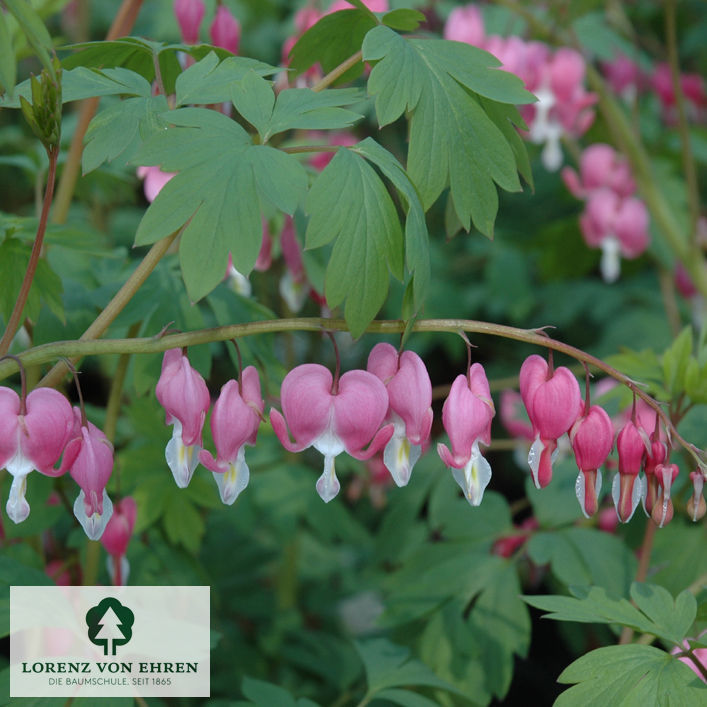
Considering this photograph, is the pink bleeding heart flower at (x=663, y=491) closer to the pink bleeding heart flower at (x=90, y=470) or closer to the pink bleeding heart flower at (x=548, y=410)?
the pink bleeding heart flower at (x=548, y=410)

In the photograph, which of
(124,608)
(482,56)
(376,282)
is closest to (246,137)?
(376,282)

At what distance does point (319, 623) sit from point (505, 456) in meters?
0.96

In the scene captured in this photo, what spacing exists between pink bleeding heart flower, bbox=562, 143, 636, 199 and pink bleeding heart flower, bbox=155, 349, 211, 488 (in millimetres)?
1816

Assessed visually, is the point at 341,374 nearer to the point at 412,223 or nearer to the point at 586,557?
the point at 586,557

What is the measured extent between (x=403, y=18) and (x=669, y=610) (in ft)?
2.83

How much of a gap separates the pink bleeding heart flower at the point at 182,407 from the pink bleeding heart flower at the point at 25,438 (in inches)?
4.6

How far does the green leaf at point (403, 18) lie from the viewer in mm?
1176

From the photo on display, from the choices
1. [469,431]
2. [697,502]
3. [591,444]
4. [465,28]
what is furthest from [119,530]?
[465,28]

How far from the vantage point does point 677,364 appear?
1376 mm

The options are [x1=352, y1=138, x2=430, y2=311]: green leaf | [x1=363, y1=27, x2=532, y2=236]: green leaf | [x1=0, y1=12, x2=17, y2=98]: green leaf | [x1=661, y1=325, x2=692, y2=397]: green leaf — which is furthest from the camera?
[x1=661, y1=325, x2=692, y2=397]: green leaf

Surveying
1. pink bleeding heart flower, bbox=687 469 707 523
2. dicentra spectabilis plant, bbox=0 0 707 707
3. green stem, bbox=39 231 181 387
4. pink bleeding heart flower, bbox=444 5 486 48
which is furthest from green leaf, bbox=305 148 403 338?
pink bleeding heart flower, bbox=444 5 486 48

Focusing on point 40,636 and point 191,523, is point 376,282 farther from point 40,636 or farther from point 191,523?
point 191,523
